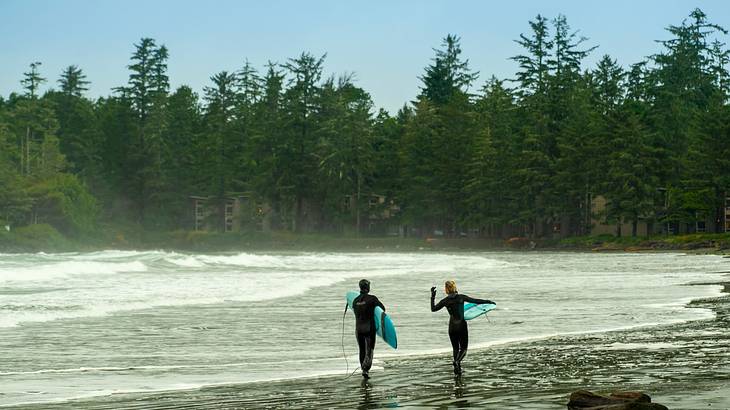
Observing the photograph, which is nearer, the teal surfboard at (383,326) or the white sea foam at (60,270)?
the teal surfboard at (383,326)

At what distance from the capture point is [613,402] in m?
10.9

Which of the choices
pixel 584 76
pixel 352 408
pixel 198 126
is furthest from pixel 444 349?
pixel 198 126

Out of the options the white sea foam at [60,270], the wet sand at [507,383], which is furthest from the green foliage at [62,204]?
the wet sand at [507,383]

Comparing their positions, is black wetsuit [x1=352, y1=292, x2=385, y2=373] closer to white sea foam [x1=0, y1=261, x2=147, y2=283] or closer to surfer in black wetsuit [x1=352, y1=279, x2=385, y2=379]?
surfer in black wetsuit [x1=352, y1=279, x2=385, y2=379]

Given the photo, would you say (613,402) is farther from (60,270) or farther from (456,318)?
(60,270)

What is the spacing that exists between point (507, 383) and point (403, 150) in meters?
106

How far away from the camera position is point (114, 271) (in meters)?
48.0

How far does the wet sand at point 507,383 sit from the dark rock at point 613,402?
55 cm

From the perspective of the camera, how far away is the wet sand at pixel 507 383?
12.6 meters

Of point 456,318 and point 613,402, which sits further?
point 456,318

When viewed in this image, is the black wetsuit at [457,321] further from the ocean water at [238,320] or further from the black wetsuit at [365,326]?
the ocean water at [238,320]

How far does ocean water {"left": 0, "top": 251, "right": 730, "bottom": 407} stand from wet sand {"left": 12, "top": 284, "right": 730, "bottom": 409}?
71 centimetres

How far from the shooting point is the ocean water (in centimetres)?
1625

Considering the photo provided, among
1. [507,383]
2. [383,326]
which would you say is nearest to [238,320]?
[383,326]
